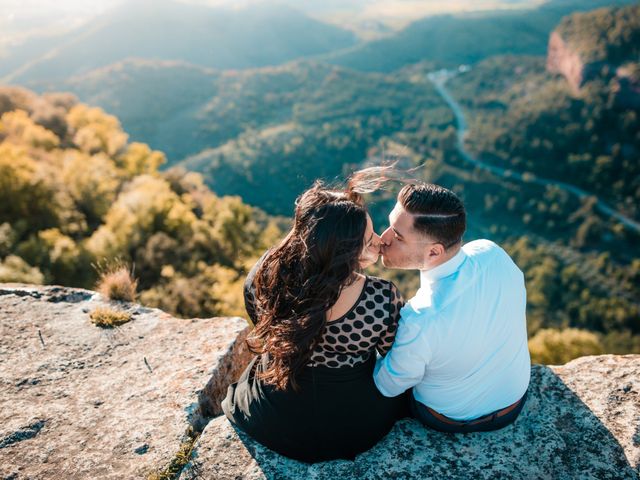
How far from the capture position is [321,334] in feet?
11.0

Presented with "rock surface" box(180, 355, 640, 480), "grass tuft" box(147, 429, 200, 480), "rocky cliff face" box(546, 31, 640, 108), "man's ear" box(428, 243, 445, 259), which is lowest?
"rocky cliff face" box(546, 31, 640, 108)

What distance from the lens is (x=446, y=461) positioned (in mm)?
3920

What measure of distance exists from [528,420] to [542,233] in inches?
3558

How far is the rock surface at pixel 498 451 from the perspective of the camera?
3.81m

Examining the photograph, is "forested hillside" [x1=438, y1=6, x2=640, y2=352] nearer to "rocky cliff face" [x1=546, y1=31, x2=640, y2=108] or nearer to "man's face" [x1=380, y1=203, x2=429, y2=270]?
"rocky cliff face" [x1=546, y1=31, x2=640, y2=108]

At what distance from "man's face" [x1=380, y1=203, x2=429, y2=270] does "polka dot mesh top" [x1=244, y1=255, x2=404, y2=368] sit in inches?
13.8

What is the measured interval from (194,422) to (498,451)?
319cm

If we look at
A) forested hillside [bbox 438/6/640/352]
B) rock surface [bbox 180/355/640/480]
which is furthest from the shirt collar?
forested hillside [bbox 438/6/640/352]

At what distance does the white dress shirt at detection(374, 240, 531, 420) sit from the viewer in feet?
10.7

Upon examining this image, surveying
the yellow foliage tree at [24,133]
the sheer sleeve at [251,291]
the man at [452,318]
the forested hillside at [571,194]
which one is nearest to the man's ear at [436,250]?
the man at [452,318]

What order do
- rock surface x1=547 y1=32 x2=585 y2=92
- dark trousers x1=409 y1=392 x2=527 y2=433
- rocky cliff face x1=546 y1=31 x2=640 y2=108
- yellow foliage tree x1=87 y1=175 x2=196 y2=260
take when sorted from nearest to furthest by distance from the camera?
dark trousers x1=409 y1=392 x2=527 y2=433
yellow foliage tree x1=87 y1=175 x2=196 y2=260
rocky cliff face x1=546 y1=31 x2=640 y2=108
rock surface x1=547 y1=32 x2=585 y2=92

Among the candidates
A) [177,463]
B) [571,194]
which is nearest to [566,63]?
[571,194]

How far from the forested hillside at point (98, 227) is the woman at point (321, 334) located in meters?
8.04

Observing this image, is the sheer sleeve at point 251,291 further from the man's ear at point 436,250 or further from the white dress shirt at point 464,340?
the man's ear at point 436,250
